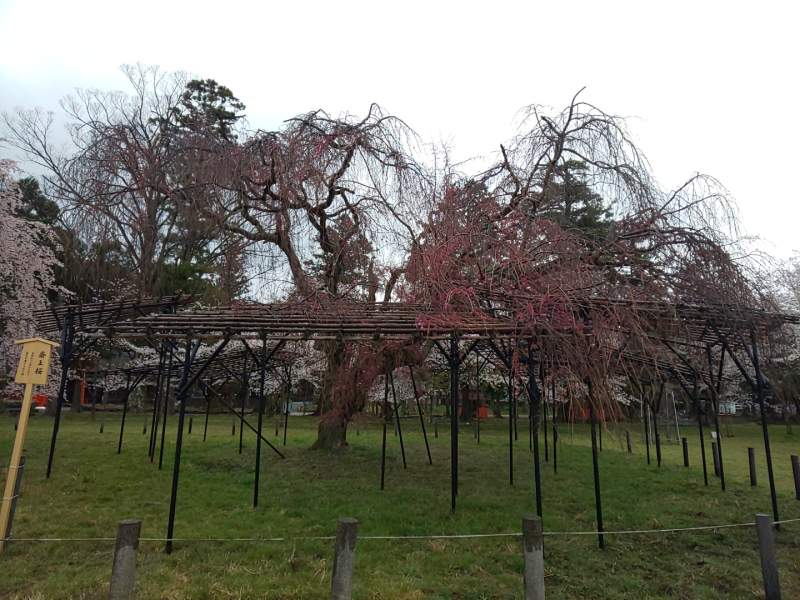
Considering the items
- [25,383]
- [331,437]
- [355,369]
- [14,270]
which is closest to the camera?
[25,383]

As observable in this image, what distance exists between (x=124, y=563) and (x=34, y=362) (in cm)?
315

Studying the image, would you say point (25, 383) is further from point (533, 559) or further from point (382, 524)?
point (533, 559)

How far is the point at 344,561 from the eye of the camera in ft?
10.4

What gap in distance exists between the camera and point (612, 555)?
509 cm

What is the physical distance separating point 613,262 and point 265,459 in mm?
8022

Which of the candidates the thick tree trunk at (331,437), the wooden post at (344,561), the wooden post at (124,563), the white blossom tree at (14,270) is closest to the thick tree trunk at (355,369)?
the thick tree trunk at (331,437)

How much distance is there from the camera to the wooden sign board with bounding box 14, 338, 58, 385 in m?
5.12

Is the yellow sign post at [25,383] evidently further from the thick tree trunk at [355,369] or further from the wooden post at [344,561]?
the thick tree trunk at [355,369]

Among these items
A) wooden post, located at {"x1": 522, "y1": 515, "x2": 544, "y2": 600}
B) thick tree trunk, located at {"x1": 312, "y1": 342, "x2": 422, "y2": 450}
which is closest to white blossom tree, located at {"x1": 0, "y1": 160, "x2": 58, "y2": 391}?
thick tree trunk, located at {"x1": 312, "y1": 342, "x2": 422, "y2": 450}

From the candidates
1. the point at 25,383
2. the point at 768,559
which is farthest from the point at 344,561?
the point at 25,383

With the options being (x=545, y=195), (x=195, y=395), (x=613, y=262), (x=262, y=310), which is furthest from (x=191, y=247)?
(x=195, y=395)

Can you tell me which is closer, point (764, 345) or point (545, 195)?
point (764, 345)

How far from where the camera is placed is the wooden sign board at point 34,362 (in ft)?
16.8

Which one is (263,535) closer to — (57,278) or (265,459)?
(265,459)
